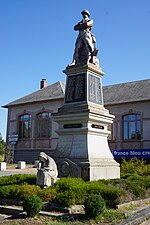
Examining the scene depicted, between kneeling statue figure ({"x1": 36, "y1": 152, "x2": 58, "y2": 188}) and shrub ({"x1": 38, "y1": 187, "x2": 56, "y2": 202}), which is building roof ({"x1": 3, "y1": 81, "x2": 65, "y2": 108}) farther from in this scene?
shrub ({"x1": 38, "y1": 187, "x2": 56, "y2": 202})

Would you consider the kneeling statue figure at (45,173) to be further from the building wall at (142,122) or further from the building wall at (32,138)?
the building wall at (32,138)

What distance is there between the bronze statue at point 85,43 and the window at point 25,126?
82.9 feet

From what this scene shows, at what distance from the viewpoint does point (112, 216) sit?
6617mm

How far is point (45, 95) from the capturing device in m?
35.9

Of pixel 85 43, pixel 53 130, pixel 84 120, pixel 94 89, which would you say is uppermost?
pixel 85 43

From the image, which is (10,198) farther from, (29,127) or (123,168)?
(29,127)

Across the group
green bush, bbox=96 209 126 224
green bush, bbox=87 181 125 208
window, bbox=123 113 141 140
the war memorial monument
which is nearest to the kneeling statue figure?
the war memorial monument

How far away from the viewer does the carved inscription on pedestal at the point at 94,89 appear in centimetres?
1132

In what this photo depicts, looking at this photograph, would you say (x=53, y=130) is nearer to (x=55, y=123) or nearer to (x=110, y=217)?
(x=55, y=123)

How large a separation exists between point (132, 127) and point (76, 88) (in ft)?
67.6

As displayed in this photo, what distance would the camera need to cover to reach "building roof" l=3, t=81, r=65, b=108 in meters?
34.8

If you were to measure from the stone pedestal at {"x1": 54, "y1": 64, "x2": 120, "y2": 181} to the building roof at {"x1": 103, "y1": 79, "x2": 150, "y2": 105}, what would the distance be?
18.8 meters

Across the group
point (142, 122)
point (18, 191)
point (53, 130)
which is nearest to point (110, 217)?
→ point (18, 191)

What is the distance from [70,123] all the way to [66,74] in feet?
7.11
